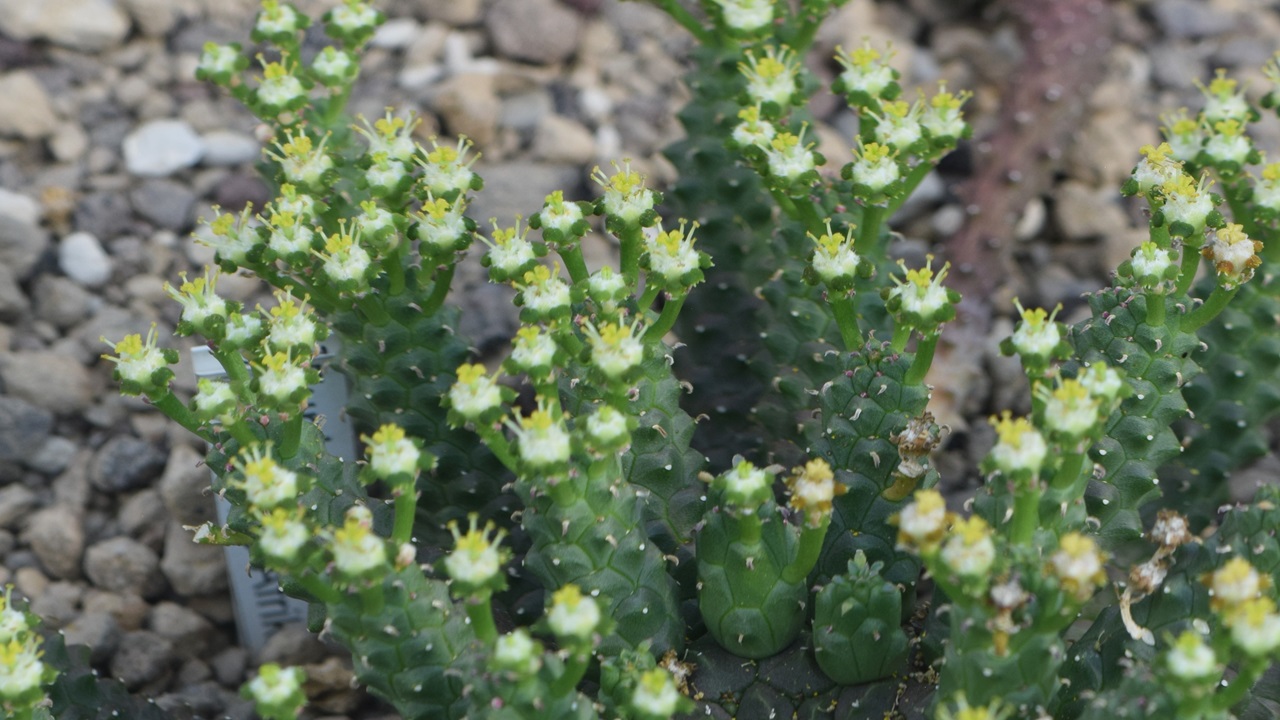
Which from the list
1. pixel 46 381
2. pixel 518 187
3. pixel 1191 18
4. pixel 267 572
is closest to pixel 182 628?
pixel 267 572

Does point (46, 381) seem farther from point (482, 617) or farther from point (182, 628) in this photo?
point (482, 617)

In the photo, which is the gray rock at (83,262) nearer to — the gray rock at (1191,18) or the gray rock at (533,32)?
the gray rock at (533,32)

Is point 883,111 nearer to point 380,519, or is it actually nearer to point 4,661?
point 380,519

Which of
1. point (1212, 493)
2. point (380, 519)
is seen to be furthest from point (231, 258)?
point (1212, 493)

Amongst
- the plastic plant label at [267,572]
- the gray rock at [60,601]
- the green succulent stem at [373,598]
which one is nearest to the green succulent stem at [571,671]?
the green succulent stem at [373,598]

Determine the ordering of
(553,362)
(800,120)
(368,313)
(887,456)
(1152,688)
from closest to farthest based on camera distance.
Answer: (1152,688)
(553,362)
(887,456)
(368,313)
(800,120)
